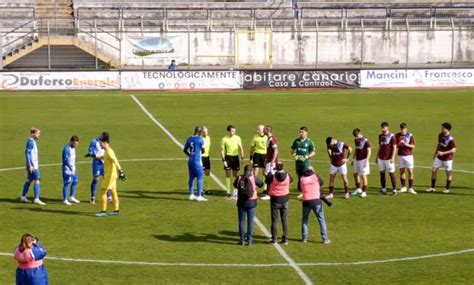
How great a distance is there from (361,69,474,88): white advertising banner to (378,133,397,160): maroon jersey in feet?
102

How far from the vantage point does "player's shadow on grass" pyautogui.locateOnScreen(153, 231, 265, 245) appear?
23094mm

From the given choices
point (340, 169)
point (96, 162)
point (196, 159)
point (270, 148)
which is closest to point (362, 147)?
point (340, 169)

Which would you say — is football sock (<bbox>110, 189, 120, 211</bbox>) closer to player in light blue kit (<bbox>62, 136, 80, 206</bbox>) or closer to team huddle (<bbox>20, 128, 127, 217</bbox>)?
team huddle (<bbox>20, 128, 127, 217</bbox>)

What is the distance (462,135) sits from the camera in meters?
42.2

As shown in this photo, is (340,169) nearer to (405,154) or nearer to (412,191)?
(405,154)

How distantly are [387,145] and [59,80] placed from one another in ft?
105

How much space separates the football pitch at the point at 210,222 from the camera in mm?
20406

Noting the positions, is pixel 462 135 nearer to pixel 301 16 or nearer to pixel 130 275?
pixel 130 275

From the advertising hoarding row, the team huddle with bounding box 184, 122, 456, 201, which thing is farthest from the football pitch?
the advertising hoarding row

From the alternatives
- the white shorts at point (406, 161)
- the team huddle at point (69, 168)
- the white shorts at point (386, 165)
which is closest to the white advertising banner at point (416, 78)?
the white shorts at point (406, 161)

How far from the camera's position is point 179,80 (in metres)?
57.9

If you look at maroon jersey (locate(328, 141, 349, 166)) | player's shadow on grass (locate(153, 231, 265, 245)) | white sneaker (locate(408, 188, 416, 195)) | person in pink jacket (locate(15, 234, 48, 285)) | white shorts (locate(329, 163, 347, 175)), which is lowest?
player's shadow on grass (locate(153, 231, 265, 245))

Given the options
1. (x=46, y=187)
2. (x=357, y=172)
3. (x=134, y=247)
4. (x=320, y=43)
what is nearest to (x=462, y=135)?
(x=357, y=172)

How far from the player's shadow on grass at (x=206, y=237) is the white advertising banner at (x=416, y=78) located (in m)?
37.4
